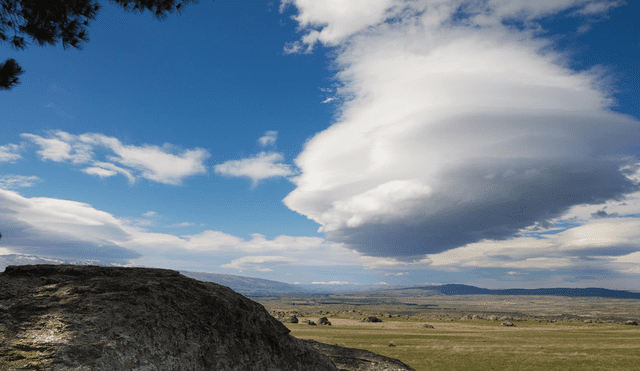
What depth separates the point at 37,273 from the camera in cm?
777

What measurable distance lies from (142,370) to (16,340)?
1.94 meters

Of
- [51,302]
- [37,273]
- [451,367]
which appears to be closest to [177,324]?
[51,302]

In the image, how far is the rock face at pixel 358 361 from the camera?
12.8 meters

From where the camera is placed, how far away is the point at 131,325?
6328mm

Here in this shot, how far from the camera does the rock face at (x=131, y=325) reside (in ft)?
18.0

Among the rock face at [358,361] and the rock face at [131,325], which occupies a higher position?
the rock face at [131,325]

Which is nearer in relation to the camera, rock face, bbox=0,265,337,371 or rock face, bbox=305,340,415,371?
rock face, bbox=0,265,337,371

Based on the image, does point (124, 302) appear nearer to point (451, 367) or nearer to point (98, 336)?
point (98, 336)

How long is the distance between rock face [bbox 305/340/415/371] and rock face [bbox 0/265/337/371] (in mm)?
4070

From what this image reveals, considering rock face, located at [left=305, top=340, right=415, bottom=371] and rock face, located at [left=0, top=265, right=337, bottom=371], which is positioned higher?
rock face, located at [left=0, top=265, right=337, bottom=371]

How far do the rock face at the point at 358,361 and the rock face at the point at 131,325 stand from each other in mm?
4070

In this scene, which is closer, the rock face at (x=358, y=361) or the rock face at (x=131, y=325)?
the rock face at (x=131, y=325)

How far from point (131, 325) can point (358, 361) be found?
9.48m

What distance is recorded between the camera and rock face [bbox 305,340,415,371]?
12.8 m
